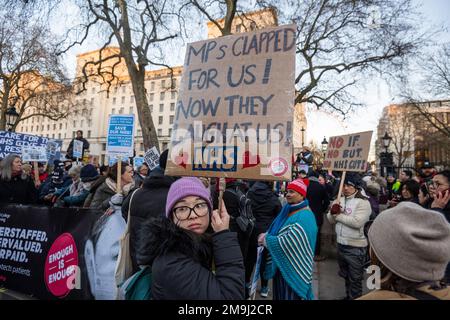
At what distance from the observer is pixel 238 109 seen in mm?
2320

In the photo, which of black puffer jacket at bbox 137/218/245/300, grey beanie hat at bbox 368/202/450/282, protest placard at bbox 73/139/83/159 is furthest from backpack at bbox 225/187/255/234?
protest placard at bbox 73/139/83/159

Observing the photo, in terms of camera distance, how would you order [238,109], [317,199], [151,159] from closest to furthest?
1. [238,109]
2. [151,159]
3. [317,199]

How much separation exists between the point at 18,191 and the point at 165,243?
14.7ft

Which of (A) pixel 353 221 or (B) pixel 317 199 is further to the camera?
(B) pixel 317 199

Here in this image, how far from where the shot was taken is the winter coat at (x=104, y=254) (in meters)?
3.31

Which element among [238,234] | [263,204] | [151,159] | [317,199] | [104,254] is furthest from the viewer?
[317,199]

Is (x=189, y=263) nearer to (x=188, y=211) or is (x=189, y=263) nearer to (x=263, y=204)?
(x=188, y=211)

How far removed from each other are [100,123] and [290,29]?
80449mm

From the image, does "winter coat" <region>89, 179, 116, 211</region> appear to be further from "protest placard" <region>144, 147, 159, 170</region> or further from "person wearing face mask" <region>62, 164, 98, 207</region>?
"protest placard" <region>144, 147, 159, 170</region>

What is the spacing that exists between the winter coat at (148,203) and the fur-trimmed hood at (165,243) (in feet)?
3.11

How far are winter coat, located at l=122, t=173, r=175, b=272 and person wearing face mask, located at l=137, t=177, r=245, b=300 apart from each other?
865mm

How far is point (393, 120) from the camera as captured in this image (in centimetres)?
4212

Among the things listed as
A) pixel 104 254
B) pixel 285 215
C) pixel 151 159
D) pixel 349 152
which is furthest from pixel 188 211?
pixel 151 159
